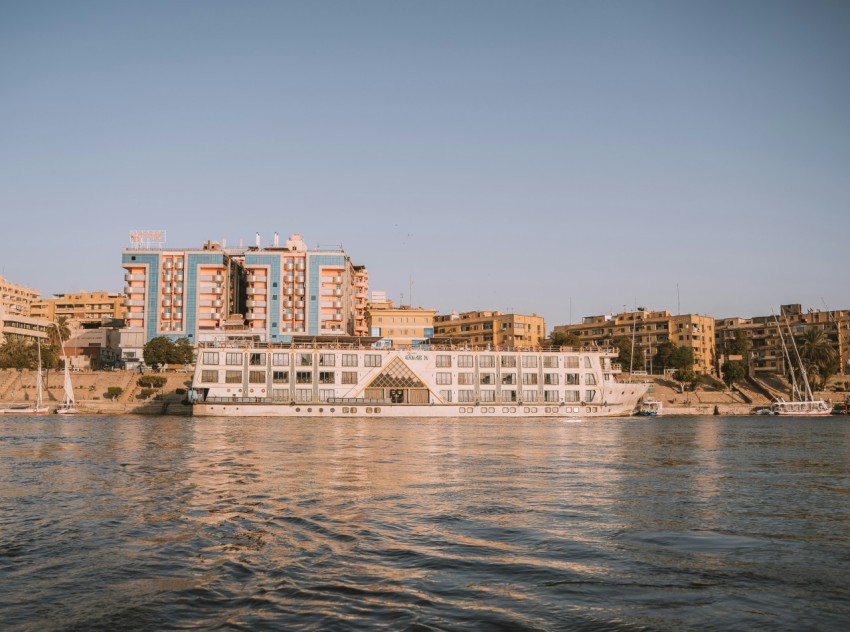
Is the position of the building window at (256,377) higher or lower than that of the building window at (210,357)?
lower

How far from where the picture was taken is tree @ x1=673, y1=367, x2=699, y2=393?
463 feet

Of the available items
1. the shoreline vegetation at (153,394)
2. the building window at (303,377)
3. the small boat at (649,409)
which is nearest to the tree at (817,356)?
the shoreline vegetation at (153,394)

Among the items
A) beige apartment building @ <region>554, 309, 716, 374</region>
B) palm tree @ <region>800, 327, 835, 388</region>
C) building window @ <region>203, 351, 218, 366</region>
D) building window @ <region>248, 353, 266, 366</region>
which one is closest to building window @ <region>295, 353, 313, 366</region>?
building window @ <region>248, 353, 266, 366</region>

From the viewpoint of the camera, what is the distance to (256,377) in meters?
93.2

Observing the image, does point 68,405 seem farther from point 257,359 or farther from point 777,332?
point 777,332

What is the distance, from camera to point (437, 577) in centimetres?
1377

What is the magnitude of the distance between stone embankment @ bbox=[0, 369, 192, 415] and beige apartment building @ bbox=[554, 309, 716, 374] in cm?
9166

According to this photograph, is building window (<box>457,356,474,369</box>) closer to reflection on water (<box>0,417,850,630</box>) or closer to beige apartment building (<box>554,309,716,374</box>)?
reflection on water (<box>0,417,850,630</box>)

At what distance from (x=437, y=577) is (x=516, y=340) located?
16007 centimetres

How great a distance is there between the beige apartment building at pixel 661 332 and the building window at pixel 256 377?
91523 mm

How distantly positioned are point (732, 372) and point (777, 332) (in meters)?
34.4

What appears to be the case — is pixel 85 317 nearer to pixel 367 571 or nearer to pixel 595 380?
pixel 595 380

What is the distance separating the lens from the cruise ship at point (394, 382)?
9181 centimetres

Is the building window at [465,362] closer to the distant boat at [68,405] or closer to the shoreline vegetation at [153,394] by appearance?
the shoreline vegetation at [153,394]
